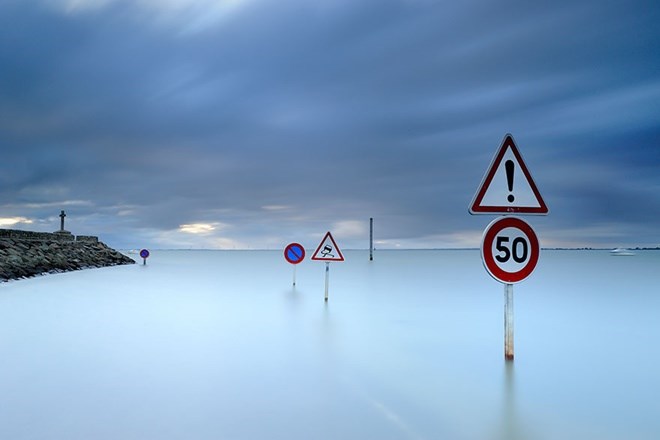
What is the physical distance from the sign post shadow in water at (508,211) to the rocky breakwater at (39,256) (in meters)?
24.2

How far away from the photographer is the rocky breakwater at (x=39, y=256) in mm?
24889

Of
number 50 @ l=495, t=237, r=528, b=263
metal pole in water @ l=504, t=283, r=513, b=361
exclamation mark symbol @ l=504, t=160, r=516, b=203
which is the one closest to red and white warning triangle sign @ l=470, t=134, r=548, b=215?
exclamation mark symbol @ l=504, t=160, r=516, b=203

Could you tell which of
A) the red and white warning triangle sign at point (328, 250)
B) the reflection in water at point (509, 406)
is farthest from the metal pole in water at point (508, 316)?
the red and white warning triangle sign at point (328, 250)

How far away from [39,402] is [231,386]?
1933mm

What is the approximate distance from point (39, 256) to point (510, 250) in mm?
33382

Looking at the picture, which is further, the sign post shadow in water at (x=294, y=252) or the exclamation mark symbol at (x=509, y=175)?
the sign post shadow in water at (x=294, y=252)

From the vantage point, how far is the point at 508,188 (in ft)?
17.5

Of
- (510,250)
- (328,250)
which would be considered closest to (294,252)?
(328,250)

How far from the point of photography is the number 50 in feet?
17.2

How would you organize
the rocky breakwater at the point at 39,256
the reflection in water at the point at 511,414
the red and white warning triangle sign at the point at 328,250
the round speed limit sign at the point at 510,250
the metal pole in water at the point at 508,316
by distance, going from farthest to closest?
the rocky breakwater at the point at 39,256
the red and white warning triangle sign at the point at 328,250
the metal pole in water at the point at 508,316
the round speed limit sign at the point at 510,250
the reflection in water at the point at 511,414

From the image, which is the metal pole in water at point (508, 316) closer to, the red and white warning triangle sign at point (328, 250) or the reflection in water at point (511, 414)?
the reflection in water at point (511, 414)

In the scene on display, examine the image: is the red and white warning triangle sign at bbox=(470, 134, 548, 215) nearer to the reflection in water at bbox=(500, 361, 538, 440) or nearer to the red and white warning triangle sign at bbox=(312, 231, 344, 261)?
the reflection in water at bbox=(500, 361, 538, 440)

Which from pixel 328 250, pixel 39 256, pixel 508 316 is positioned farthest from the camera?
pixel 39 256

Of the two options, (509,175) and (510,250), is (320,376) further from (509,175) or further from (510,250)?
(509,175)
